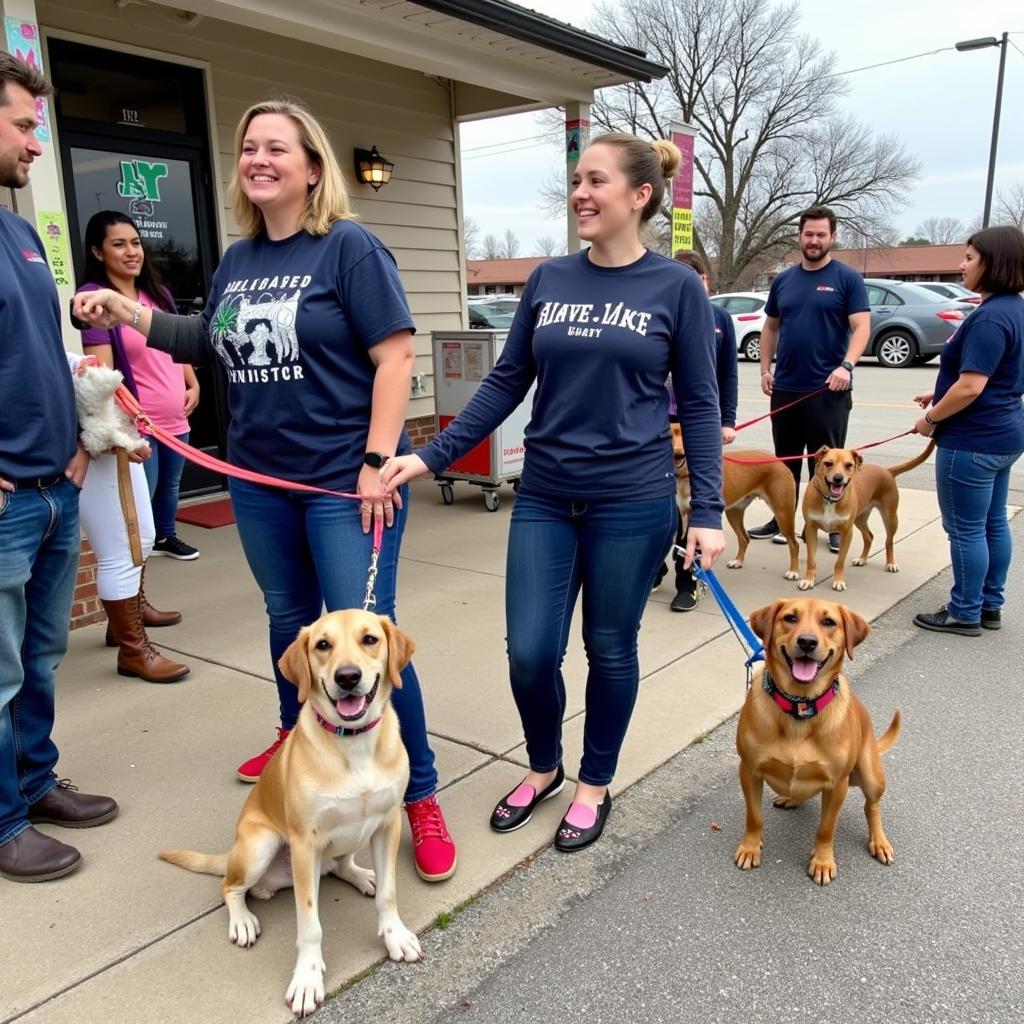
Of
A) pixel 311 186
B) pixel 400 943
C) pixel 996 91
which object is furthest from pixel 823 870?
pixel 996 91

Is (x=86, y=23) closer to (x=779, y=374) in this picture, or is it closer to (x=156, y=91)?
(x=156, y=91)

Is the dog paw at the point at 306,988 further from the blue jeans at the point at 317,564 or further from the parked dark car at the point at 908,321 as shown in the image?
the parked dark car at the point at 908,321

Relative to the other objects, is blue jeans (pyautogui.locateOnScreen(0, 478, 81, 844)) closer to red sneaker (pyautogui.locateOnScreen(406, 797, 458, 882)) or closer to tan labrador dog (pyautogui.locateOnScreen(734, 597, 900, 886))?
red sneaker (pyautogui.locateOnScreen(406, 797, 458, 882))

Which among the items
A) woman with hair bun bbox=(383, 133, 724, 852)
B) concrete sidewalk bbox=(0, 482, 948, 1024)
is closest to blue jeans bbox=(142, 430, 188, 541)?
concrete sidewalk bbox=(0, 482, 948, 1024)

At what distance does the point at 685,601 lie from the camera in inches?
204

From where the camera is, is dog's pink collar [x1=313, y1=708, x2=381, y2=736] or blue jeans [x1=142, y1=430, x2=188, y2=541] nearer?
dog's pink collar [x1=313, y1=708, x2=381, y2=736]

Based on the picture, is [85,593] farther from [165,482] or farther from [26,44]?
[26,44]

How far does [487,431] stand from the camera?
2879mm

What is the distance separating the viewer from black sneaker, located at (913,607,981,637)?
4.77 meters

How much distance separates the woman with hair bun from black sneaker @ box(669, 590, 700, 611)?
7.76ft

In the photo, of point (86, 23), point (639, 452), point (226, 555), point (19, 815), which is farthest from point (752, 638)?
point (86, 23)

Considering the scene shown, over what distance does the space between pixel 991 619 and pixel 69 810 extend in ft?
15.0

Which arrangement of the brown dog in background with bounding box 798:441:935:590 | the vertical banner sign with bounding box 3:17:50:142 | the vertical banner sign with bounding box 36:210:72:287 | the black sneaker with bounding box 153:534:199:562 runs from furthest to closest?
the black sneaker with bounding box 153:534:199:562, the brown dog in background with bounding box 798:441:935:590, the vertical banner sign with bounding box 36:210:72:287, the vertical banner sign with bounding box 3:17:50:142

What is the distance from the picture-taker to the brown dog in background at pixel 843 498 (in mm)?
5355
